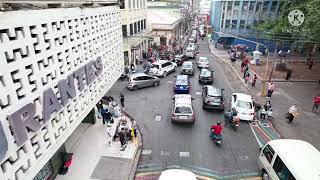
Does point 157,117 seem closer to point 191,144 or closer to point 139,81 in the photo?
point 191,144

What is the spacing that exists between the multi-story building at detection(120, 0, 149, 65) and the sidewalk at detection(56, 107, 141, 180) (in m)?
17.1

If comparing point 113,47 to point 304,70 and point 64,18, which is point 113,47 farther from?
point 304,70

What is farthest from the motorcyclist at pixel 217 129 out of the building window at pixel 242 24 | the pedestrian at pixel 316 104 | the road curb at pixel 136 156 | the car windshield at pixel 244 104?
the building window at pixel 242 24

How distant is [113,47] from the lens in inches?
684

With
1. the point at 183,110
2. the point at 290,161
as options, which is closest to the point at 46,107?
the point at 290,161

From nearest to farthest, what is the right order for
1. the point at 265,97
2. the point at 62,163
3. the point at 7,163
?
the point at 7,163
the point at 62,163
the point at 265,97

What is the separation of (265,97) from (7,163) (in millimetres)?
20624

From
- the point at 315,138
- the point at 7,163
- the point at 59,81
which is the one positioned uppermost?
the point at 59,81

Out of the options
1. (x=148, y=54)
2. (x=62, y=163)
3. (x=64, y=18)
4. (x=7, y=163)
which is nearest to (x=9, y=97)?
(x=7, y=163)

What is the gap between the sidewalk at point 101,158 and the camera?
12029 millimetres

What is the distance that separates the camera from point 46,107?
337 inches

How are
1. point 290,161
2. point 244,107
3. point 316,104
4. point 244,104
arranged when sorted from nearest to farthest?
point 290,161 < point 244,107 < point 244,104 < point 316,104

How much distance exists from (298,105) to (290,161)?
12675 mm

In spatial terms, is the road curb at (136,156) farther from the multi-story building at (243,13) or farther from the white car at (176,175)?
the multi-story building at (243,13)
